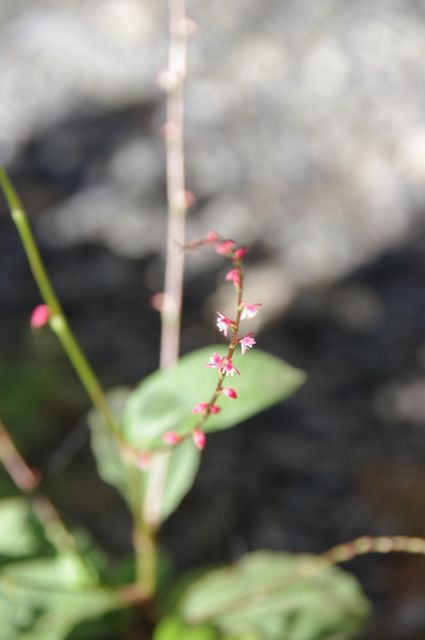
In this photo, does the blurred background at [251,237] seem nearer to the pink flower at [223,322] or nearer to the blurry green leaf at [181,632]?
the blurry green leaf at [181,632]

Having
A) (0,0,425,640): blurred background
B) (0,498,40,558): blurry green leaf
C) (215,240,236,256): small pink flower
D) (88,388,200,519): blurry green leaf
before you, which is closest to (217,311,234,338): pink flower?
(215,240,236,256): small pink flower

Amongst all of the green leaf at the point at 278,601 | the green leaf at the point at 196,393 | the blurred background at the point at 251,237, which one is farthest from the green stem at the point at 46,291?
the blurred background at the point at 251,237

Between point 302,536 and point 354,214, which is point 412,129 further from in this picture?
point 302,536

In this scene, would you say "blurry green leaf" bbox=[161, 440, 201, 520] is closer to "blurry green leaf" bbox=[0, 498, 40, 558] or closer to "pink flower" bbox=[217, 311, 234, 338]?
"blurry green leaf" bbox=[0, 498, 40, 558]

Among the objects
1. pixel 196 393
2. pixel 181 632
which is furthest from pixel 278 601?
pixel 196 393

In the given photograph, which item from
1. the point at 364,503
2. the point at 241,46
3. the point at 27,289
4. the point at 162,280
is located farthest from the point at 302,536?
the point at 241,46

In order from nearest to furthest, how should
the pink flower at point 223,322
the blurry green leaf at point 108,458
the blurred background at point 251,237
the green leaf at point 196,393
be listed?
the pink flower at point 223,322 → the green leaf at point 196,393 → the blurry green leaf at point 108,458 → the blurred background at point 251,237

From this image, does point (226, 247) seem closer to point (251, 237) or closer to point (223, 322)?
point (223, 322)
